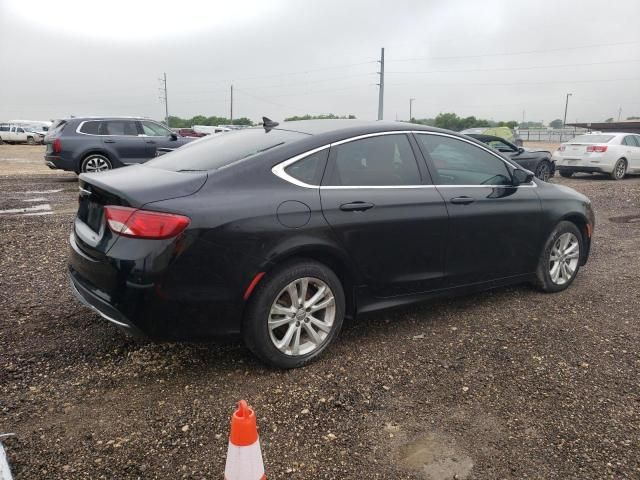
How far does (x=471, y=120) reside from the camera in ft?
211

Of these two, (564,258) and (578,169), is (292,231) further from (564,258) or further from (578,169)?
(578,169)

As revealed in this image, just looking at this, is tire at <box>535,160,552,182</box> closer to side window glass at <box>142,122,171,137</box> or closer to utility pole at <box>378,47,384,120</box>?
side window glass at <box>142,122,171,137</box>

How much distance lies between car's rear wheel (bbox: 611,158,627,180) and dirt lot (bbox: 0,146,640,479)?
475 inches

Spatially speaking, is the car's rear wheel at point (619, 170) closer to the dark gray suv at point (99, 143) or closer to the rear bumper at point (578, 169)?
the rear bumper at point (578, 169)

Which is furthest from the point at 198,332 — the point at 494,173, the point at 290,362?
the point at 494,173

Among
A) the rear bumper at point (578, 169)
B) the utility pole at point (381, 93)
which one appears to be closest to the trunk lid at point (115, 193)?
the rear bumper at point (578, 169)

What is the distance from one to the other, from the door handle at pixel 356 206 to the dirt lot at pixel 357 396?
3.22ft

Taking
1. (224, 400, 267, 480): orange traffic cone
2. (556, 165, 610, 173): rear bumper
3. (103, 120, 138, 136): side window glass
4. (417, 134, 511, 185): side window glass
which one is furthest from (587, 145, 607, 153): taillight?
(224, 400, 267, 480): orange traffic cone

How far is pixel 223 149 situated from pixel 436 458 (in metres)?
2.33

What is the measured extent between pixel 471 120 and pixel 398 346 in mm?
65112

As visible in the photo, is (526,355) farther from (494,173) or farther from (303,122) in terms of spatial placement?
(303,122)

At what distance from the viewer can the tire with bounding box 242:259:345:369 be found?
3047 millimetres

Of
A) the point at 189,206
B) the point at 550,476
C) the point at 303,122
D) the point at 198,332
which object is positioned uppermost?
the point at 303,122

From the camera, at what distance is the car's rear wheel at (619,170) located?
48.5 feet
